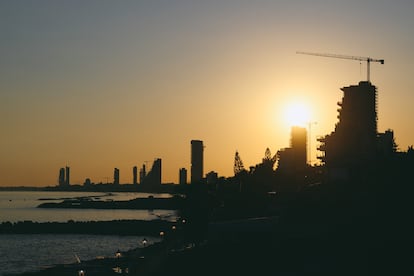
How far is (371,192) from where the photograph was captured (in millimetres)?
95438

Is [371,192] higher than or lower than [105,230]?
higher

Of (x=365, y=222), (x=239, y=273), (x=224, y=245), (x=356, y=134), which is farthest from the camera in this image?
(x=356, y=134)

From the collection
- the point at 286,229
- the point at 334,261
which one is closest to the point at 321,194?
the point at 286,229

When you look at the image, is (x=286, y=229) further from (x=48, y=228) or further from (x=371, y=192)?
(x=48, y=228)

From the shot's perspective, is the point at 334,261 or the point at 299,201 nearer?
the point at 334,261

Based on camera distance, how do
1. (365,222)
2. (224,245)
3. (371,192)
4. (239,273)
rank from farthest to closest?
1. (371,192)
2. (365,222)
3. (224,245)
4. (239,273)

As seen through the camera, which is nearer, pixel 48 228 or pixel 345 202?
pixel 345 202

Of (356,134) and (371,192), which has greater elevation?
(356,134)

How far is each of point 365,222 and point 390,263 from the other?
1843 centimetres

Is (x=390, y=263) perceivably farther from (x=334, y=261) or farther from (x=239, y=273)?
(x=239, y=273)

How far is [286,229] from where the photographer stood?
8038cm

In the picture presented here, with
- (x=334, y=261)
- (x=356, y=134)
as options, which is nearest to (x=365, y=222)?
(x=334, y=261)

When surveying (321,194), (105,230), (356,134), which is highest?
(356,134)

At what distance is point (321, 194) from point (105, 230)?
260 feet
